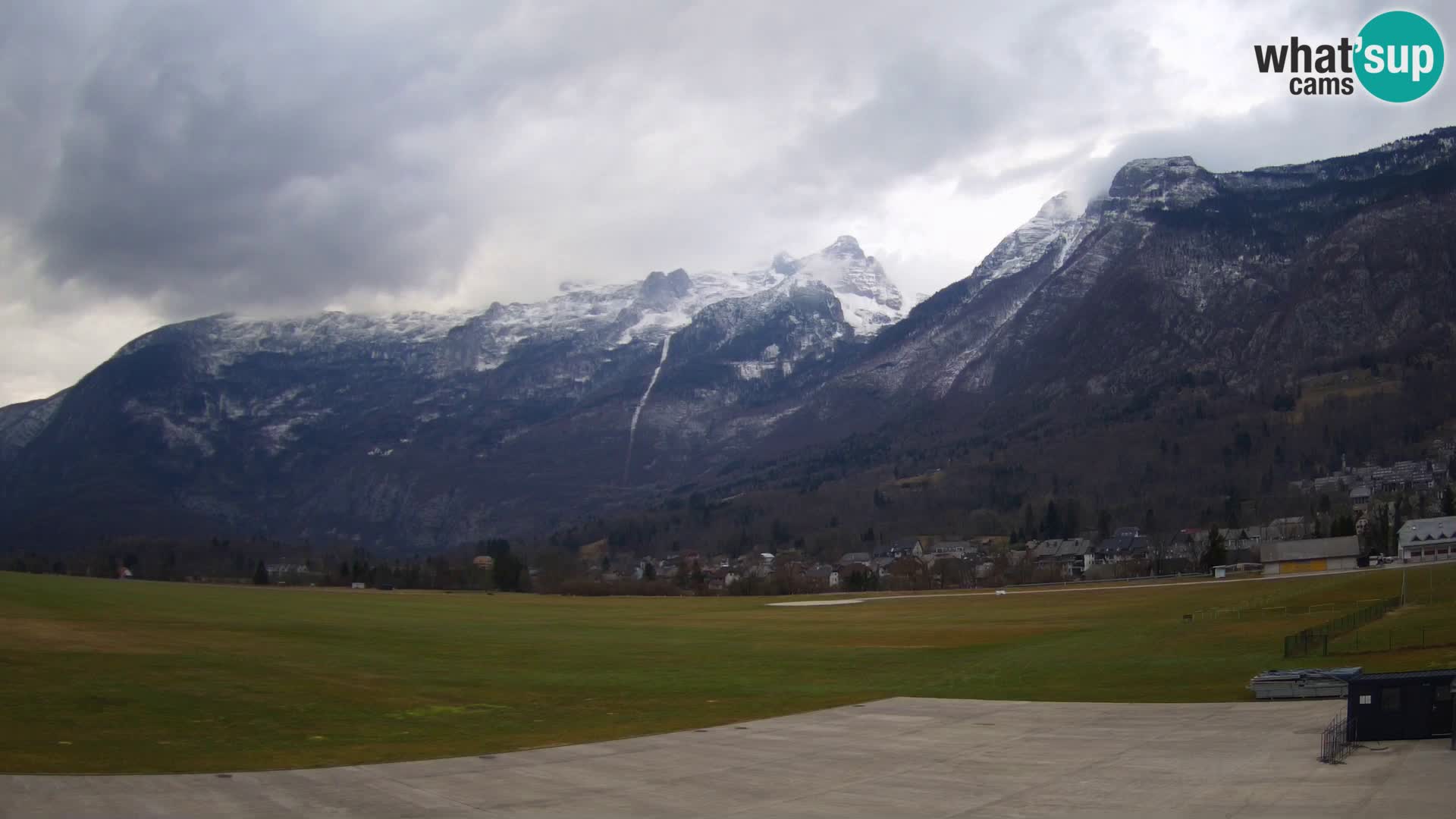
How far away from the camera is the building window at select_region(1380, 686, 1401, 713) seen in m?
33.1

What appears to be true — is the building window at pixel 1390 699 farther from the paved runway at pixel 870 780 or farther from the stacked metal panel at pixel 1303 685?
the stacked metal panel at pixel 1303 685

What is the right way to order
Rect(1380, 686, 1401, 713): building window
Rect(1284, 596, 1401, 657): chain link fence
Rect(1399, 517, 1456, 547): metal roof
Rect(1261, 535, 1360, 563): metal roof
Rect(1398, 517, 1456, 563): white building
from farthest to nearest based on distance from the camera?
1. Rect(1261, 535, 1360, 563): metal roof
2. Rect(1399, 517, 1456, 547): metal roof
3. Rect(1398, 517, 1456, 563): white building
4. Rect(1284, 596, 1401, 657): chain link fence
5. Rect(1380, 686, 1401, 713): building window

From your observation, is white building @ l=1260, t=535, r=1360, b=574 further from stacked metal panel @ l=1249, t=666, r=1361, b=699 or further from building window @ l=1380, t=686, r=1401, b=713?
building window @ l=1380, t=686, r=1401, b=713

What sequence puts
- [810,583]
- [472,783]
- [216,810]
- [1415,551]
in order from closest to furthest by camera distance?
1. [216,810]
2. [472,783]
3. [1415,551]
4. [810,583]

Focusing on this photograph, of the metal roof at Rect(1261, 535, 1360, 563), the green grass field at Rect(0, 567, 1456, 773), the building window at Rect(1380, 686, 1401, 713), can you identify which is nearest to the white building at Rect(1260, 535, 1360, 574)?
the metal roof at Rect(1261, 535, 1360, 563)

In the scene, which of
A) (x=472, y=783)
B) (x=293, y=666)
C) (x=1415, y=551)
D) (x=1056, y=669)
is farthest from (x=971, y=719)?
(x=1415, y=551)

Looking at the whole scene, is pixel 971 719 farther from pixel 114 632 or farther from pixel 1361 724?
pixel 114 632

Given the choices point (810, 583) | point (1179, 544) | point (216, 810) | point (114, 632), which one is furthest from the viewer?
point (1179, 544)

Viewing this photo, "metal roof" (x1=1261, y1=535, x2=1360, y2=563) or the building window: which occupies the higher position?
"metal roof" (x1=1261, y1=535, x2=1360, y2=563)

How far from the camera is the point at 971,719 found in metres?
42.1

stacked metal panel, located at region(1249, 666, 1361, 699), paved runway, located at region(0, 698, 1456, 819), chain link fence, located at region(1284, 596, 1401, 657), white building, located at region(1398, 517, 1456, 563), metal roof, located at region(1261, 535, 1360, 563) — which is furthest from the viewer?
metal roof, located at region(1261, 535, 1360, 563)

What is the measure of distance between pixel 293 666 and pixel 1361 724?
4373 centimetres

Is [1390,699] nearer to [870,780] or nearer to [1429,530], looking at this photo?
[870,780]

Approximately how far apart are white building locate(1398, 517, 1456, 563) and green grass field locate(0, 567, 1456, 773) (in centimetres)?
1964
